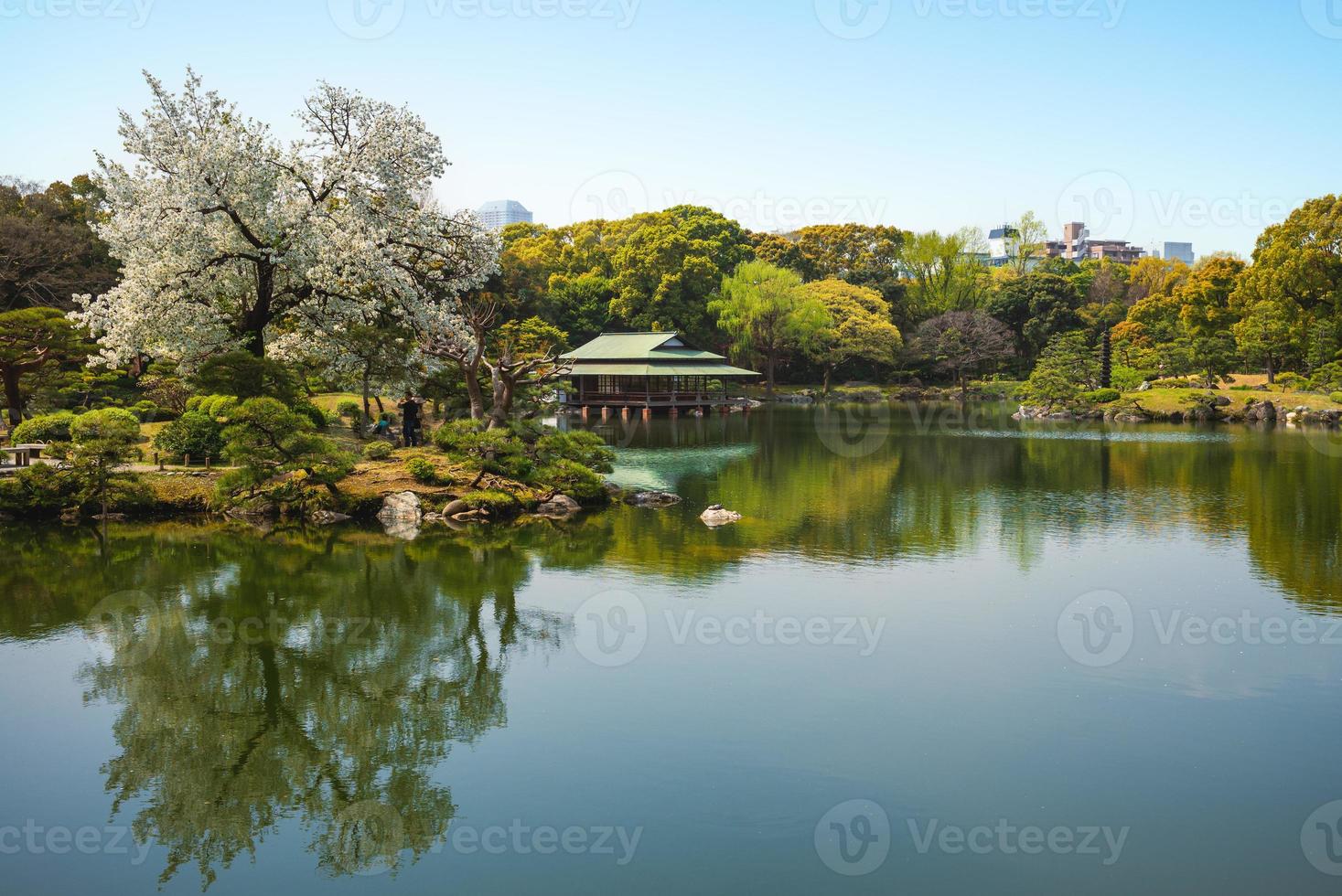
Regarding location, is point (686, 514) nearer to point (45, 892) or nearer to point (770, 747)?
point (770, 747)

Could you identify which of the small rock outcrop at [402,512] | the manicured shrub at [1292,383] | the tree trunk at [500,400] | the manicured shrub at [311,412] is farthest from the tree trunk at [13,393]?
the manicured shrub at [1292,383]

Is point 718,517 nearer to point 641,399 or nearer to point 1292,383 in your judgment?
point 641,399

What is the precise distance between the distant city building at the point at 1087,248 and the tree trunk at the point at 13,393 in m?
133

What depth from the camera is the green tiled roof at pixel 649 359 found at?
150 ft

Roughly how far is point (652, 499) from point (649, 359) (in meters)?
26.0

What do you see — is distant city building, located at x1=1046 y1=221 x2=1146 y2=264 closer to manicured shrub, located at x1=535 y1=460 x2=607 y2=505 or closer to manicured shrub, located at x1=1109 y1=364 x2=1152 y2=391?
manicured shrub, located at x1=1109 y1=364 x2=1152 y2=391

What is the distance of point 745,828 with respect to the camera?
701cm

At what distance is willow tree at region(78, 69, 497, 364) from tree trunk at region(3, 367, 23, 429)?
3110 mm

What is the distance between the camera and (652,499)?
20.6m

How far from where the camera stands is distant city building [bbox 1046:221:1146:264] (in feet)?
466

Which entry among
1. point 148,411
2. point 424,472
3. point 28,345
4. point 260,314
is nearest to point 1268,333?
point 424,472

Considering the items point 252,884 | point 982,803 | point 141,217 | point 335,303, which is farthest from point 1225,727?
point 141,217

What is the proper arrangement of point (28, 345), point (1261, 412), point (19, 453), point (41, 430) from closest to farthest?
point (19, 453), point (41, 430), point (28, 345), point (1261, 412)

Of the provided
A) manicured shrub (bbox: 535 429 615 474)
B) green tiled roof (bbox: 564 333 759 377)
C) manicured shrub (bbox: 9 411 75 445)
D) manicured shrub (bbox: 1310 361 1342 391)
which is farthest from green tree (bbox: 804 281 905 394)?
manicured shrub (bbox: 9 411 75 445)
